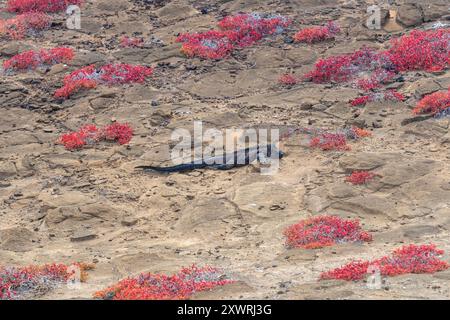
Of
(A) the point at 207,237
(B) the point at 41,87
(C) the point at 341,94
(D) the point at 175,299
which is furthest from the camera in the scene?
(B) the point at 41,87

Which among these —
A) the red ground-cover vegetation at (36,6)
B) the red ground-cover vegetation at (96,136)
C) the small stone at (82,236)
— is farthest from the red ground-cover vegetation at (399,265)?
the red ground-cover vegetation at (36,6)

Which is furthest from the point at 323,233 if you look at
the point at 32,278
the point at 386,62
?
the point at 386,62

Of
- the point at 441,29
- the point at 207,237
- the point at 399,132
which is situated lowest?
the point at 207,237

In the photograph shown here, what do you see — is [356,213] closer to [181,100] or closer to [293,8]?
[181,100]

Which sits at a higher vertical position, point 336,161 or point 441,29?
point 441,29

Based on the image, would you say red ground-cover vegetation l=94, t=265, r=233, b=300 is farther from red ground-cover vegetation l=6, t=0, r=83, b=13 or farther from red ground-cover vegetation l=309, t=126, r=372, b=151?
red ground-cover vegetation l=6, t=0, r=83, b=13

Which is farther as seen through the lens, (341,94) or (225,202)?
(341,94)

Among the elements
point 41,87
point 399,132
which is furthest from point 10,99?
point 399,132

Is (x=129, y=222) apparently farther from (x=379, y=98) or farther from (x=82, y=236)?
(x=379, y=98)
